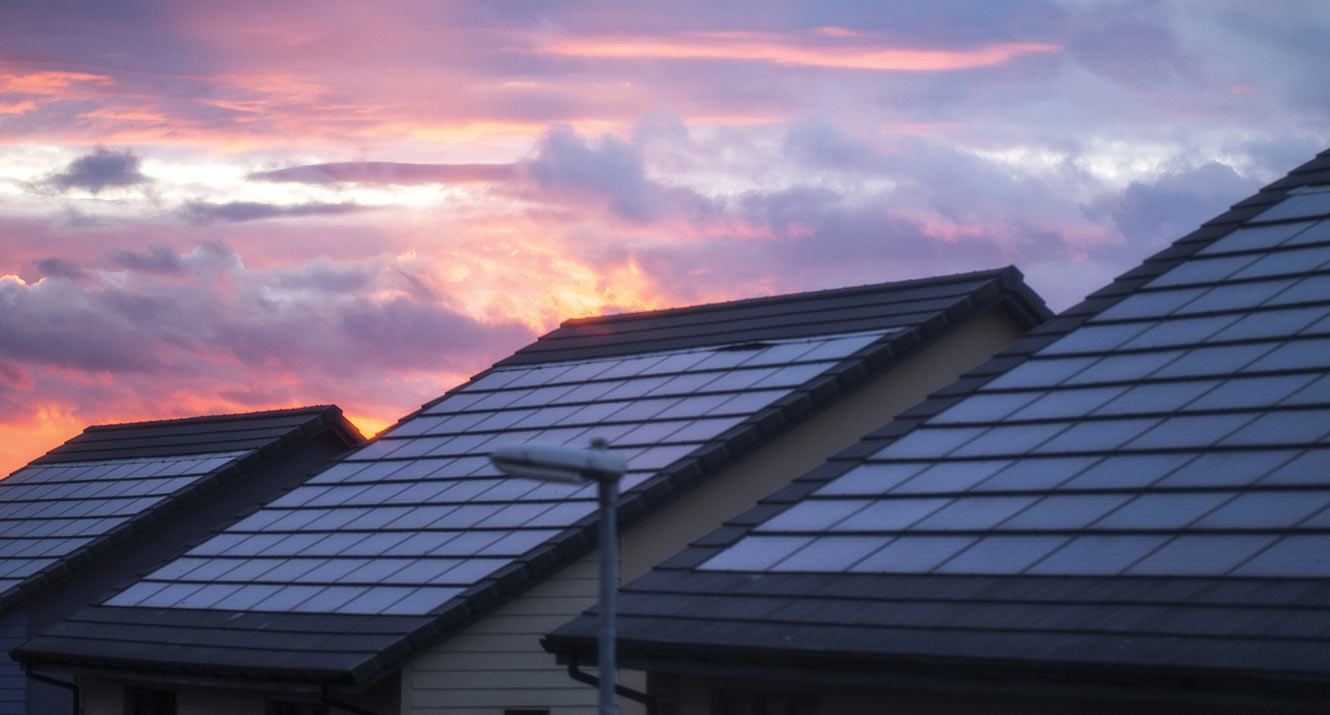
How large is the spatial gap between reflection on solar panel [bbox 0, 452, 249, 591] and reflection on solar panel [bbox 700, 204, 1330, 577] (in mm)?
20032

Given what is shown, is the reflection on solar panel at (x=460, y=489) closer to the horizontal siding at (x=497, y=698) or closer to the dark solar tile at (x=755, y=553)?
the horizontal siding at (x=497, y=698)

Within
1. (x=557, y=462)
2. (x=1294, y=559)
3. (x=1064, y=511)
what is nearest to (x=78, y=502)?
(x=1064, y=511)

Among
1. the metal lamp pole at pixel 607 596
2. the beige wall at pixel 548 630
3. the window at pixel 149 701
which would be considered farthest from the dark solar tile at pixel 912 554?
the window at pixel 149 701

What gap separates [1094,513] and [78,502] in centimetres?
2625

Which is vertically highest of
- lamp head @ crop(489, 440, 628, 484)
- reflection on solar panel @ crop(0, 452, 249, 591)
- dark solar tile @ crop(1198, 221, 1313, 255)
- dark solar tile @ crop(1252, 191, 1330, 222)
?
reflection on solar panel @ crop(0, 452, 249, 591)

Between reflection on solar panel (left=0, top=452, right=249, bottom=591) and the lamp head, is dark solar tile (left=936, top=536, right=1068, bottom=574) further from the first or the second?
reflection on solar panel (left=0, top=452, right=249, bottom=591)

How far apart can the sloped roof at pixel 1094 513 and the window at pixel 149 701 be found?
414 inches

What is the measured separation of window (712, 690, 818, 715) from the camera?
1318 cm

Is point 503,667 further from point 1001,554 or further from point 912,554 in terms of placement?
point 1001,554

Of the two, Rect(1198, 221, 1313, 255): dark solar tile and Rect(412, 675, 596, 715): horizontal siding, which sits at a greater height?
Rect(1198, 221, 1313, 255): dark solar tile

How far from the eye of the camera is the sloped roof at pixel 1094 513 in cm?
1098

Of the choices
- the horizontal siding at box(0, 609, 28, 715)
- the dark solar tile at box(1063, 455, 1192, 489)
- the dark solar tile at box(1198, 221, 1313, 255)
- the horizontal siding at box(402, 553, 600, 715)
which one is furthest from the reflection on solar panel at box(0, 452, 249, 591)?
the dark solar tile at box(1063, 455, 1192, 489)

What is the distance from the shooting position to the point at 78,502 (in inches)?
1328

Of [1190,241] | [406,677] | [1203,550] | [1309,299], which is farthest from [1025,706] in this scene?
[406,677]
